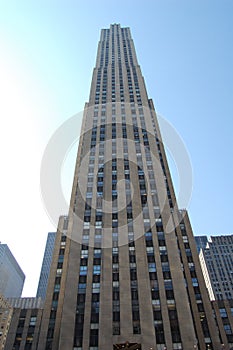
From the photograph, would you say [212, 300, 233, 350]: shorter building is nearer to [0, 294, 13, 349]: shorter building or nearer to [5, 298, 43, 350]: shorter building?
[5, 298, 43, 350]: shorter building

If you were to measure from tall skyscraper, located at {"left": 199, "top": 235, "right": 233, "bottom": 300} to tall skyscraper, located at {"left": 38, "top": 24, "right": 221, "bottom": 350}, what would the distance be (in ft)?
327

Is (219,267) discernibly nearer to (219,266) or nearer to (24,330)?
(219,266)

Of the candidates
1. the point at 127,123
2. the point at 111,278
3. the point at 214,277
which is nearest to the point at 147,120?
the point at 127,123

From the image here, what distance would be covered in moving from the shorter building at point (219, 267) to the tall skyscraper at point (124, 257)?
99715 mm

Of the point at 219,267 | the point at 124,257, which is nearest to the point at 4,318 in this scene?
the point at 124,257

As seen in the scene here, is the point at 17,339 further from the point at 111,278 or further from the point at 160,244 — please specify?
the point at 160,244

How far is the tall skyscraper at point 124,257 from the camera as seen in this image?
164ft

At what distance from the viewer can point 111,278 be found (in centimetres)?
5606

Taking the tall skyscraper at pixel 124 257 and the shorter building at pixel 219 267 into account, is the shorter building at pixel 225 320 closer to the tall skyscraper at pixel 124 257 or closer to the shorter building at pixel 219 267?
the tall skyscraper at pixel 124 257

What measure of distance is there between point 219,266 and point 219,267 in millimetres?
621

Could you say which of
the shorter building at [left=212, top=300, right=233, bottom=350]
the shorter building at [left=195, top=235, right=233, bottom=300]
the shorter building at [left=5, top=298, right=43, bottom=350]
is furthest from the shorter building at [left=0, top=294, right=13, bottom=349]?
the shorter building at [left=195, top=235, right=233, bottom=300]

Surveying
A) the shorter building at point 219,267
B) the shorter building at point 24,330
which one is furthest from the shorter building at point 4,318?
the shorter building at point 219,267

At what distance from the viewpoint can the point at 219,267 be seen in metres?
166

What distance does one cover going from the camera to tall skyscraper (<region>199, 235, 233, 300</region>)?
15738 cm
